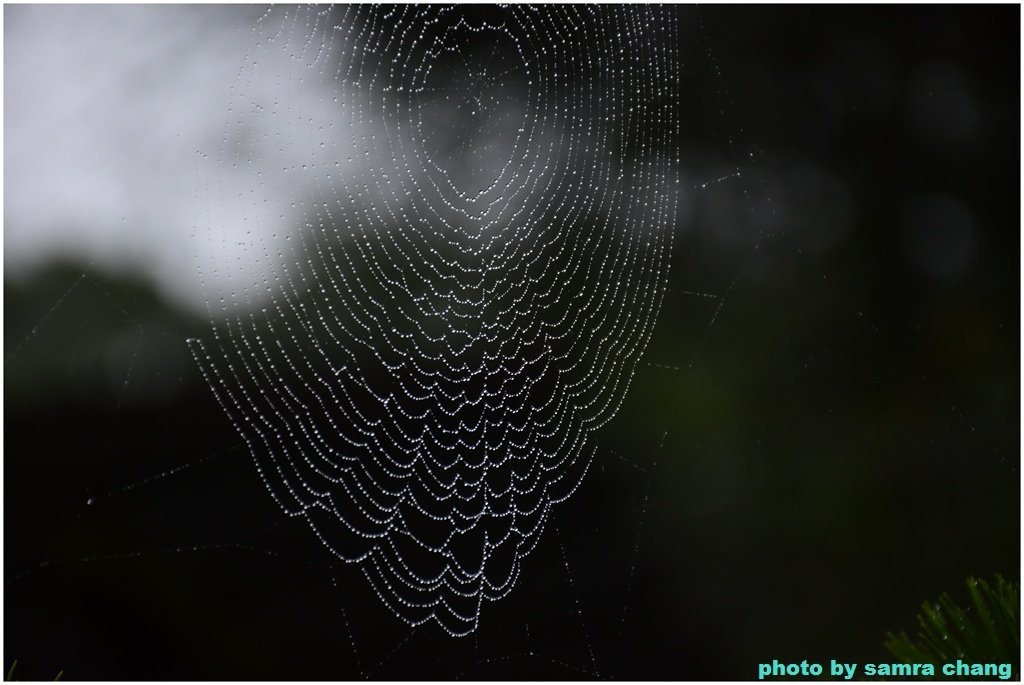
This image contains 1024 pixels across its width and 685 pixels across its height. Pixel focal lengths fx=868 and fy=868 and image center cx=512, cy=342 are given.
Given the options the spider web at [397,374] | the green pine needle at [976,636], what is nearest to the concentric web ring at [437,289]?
the spider web at [397,374]

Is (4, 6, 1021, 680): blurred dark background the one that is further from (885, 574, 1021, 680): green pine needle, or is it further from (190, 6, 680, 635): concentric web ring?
(885, 574, 1021, 680): green pine needle

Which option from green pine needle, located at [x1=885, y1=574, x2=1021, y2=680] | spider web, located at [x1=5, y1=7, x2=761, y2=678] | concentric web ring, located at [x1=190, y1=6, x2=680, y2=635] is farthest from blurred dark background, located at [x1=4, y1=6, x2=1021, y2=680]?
green pine needle, located at [x1=885, y1=574, x2=1021, y2=680]

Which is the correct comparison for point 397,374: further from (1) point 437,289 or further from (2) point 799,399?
(2) point 799,399

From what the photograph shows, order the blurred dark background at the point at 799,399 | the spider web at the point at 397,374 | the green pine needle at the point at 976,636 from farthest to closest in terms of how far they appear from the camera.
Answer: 1. the blurred dark background at the point at 799,399
2. the spider web at the point at 397,374
3. the green pine needle at the point at 976,636

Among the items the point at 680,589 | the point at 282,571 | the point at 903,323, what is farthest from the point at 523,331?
the point at 903,323

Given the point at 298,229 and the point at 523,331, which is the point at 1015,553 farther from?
the point at 298,229

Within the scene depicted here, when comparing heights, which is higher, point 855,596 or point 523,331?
point 523,331

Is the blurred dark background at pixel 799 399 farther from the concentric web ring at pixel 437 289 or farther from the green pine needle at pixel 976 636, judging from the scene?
the green pine needle at pixel 976 636
